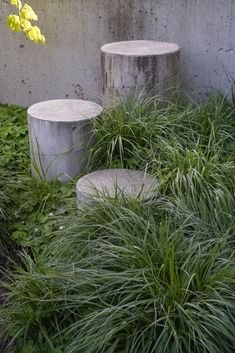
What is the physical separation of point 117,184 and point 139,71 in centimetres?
130

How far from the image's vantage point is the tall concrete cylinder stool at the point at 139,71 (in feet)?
16.0

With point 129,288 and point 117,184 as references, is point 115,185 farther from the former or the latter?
point 129,288

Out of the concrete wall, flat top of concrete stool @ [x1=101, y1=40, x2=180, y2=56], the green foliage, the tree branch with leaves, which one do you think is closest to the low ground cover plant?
the green foliage

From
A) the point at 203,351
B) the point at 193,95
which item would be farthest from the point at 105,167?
the point at 203,351

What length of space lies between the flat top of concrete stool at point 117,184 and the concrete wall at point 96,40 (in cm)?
174

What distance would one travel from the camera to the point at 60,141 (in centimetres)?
446

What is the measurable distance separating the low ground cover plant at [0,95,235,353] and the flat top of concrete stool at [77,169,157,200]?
0.09 metres

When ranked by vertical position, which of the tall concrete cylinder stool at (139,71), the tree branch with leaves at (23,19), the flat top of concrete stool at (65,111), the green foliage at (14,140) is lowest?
the green foliage at (14,140)

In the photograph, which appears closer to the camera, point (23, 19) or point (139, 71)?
point (23, 19)

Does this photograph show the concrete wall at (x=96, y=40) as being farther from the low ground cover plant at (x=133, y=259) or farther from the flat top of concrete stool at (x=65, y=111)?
the low ground cover plant at (x=133, y=259)

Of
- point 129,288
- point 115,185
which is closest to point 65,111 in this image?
point 115,185

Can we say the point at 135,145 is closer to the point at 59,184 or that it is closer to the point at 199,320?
the point at 59,184

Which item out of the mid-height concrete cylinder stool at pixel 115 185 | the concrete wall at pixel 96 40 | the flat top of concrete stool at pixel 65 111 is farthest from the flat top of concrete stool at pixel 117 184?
the concrete wall at pixel 96 40

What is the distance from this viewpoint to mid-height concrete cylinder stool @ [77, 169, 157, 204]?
379cm
